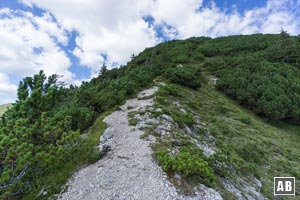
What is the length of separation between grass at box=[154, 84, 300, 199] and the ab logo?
214mm

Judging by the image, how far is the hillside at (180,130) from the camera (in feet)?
21.5

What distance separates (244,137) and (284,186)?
4026mm

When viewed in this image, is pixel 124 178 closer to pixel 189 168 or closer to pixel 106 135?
pixel 189 168

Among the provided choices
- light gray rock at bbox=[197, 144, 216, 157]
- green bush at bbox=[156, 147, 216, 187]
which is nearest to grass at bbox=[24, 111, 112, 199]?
green bush at bbox=[156, 147, 216, 187]

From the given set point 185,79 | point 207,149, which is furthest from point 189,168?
point 185,79

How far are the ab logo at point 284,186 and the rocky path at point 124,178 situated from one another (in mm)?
3940

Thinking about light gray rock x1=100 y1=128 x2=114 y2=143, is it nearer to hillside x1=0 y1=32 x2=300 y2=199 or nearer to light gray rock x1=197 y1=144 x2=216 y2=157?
hillside x1=0 y1=32 x2=300 y2=199

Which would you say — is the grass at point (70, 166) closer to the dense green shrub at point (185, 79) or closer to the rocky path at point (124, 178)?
the rocky path at point (124, 178)

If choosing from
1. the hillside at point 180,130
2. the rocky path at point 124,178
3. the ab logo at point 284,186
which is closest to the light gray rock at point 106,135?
the rocky path at point 124,178

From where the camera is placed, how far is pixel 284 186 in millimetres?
9422

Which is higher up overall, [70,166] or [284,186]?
[70,166]

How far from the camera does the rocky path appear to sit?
6.05m

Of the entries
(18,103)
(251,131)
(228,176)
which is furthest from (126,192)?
(251,131)

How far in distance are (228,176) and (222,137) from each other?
4.19 meters
